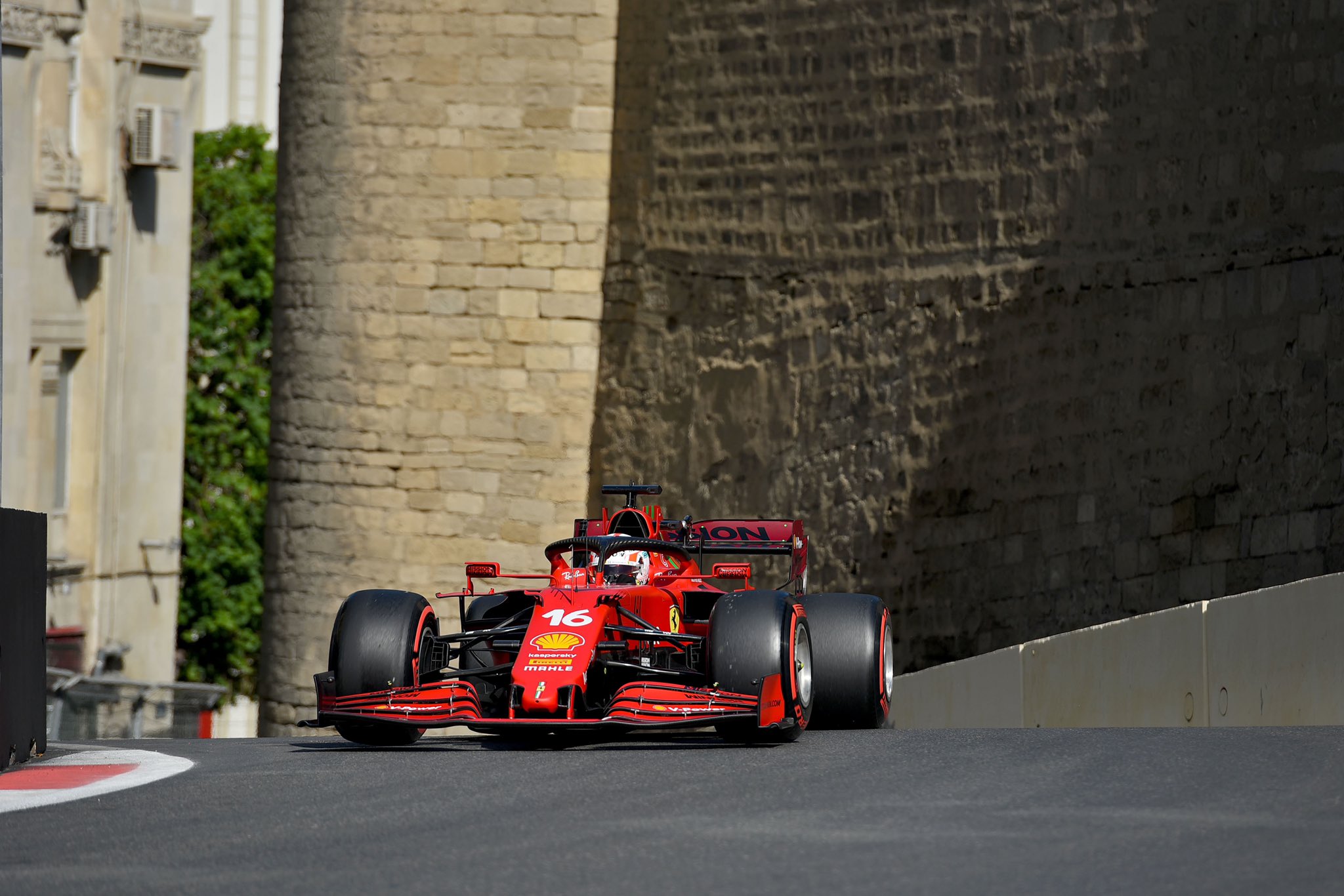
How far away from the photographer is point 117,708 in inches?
1105

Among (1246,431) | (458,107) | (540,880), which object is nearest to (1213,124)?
(1246,431)

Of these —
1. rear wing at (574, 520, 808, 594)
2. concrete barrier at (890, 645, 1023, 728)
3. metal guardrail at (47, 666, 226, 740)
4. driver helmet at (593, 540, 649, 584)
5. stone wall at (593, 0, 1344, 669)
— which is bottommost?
metal guardrail at (47, 666, 226, 740)

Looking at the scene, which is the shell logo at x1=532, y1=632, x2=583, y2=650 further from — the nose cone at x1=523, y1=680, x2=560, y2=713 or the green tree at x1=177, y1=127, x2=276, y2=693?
the green tree at x1=177, y1=127, x2=276, y2=693

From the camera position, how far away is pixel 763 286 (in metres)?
17.9

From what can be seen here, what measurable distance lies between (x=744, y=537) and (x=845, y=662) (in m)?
1.29

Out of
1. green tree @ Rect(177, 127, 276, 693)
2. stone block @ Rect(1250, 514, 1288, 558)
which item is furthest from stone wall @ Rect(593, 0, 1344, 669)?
green tree @ Rect(177, 127, 276, 693)

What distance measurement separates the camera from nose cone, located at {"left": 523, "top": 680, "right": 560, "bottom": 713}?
8648 millimetres

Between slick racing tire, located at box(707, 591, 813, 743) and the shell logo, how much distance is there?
0.56 meters

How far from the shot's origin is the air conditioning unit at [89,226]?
29.4m

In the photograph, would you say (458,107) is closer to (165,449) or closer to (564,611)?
(564,611)

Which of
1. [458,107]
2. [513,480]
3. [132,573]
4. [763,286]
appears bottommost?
[132,573]

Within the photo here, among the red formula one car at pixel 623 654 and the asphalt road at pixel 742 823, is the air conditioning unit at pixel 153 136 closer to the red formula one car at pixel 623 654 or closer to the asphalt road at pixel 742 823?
the red formula one car at pixel 623 654

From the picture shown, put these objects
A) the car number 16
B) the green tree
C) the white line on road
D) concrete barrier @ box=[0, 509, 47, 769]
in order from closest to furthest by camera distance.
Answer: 1. the white line on road
2. concrete barrier @ box=[0, 509, 47, 769]
3. the car number 16
4. the green tree

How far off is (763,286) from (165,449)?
17.0 meters
